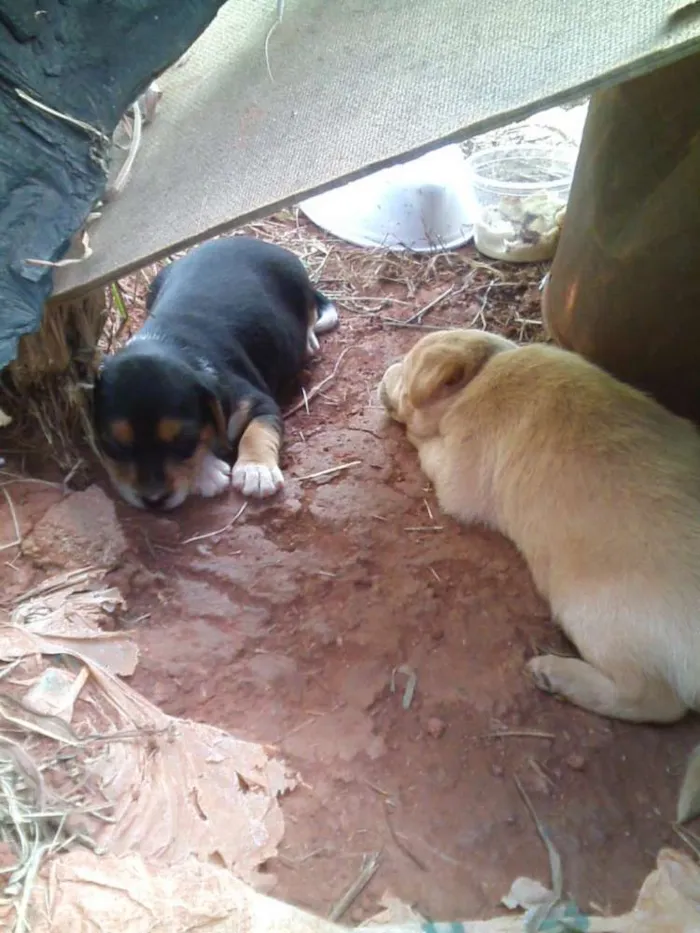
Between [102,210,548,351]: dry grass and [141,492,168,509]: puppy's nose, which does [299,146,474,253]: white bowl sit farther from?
[141,492,168,509]: puppy's nose

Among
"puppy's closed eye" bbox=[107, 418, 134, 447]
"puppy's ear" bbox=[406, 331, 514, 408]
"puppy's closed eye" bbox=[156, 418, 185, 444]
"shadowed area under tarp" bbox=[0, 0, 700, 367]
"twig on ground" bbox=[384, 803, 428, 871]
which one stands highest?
"shadowed area under tarp" bbox=[0, 0, 700, 367]

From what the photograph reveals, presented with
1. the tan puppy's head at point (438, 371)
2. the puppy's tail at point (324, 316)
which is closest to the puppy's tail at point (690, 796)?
the tan puppy's head at point (438, 371)

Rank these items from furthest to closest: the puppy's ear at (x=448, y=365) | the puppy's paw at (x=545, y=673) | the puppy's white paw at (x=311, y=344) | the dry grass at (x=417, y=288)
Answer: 1. the dry grass at (x=417, y=288)
2. the puppy's white paw at (x=311, y=344)
3. the puppy's ear at (x=448, y=365)
4. the puppy's paw at (x=545, y=673)

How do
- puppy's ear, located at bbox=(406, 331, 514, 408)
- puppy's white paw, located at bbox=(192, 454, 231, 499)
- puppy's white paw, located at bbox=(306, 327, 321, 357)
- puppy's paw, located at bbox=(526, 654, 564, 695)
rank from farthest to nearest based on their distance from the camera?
1. puppy's white paw, located at bbox=(306, 327, 321, 357)
2. puppy's white paw, located at bbox=(192, 454, 231, 499)
3. puppy's ear, located at bbox=(406, 331, 514, 408)
4. puppy's paw, located at bbox=(526, 654, 564, 695)

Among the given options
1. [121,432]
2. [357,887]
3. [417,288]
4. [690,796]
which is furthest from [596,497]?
[417,288]

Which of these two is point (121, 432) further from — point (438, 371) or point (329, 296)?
point (329, 296)

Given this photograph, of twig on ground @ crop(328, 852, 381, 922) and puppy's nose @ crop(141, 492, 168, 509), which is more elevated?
puppy's nose @ crop(141, 492, 168, 509)

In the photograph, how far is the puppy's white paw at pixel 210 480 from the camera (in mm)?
3619

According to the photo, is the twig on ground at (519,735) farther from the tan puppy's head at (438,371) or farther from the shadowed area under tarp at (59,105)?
the shadowed area under tarp at (59,105)

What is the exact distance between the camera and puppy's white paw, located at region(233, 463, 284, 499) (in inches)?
140

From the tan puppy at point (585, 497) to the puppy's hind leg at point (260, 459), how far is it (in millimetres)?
663

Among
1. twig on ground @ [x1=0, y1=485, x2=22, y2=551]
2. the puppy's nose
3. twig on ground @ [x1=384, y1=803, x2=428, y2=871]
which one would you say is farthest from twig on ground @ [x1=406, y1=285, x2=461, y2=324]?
twig on ground @ [x1=384, y1=803, x2=428, y2=871]

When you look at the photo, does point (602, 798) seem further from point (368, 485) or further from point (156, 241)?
point (156, 241)

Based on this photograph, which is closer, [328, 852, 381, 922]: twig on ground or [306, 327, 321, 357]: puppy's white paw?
[328, 852, 381, 922]: twig on ground
